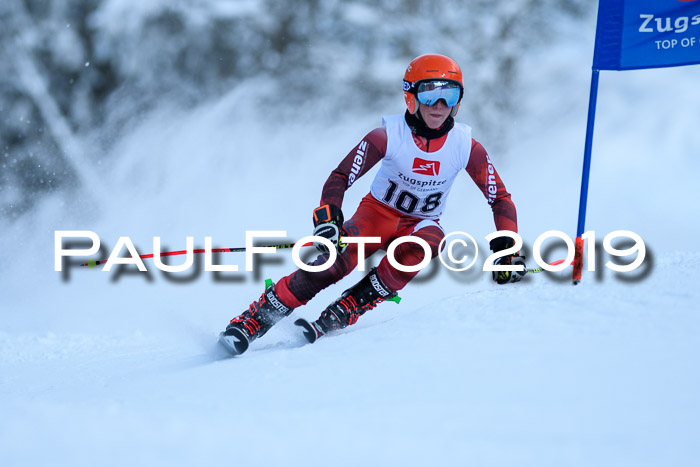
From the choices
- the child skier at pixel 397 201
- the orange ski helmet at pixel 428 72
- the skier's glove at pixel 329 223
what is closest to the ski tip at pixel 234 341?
the child skier at pixel 397 201

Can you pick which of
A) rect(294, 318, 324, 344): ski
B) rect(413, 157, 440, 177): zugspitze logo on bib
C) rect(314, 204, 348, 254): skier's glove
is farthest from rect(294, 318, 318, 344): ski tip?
rect(413, 157, 440, 177): zugspitze logo on bib

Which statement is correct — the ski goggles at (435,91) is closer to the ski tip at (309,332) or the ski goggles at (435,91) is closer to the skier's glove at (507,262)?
the skier's glove at (507,262)

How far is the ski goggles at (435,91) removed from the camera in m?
3.55

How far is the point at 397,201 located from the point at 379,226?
0.18m

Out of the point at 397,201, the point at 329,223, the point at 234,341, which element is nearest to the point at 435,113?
the point at 397,201

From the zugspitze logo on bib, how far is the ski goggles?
0.34 metres

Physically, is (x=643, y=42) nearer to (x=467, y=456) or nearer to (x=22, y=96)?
(x=467, y=456)

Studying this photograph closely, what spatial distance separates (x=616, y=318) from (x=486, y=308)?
600 mm

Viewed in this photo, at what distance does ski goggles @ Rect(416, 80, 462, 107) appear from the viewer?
11.7ft

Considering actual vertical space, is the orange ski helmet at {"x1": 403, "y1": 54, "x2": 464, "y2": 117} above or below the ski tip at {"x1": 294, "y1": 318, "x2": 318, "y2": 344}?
above

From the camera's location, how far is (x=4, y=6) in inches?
450

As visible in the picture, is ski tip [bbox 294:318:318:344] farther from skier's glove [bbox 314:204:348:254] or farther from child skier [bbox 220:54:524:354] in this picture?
skier's glove [bbox 314:204:348:254]

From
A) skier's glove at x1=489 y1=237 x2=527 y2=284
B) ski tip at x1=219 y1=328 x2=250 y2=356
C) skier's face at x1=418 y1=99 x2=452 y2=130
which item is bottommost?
ski tip at x1=219 y1=328 x2=250 y2=356

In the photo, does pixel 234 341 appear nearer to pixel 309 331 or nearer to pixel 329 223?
pixel 309 331
